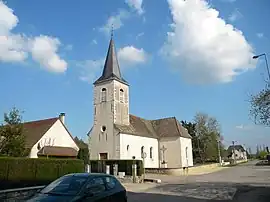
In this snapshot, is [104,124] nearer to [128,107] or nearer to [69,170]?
[128,107]

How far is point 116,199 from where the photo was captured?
27.6 feet

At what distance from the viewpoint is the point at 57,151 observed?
32031 mm

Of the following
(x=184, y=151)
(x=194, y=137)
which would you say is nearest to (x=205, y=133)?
(x=194, y=137)

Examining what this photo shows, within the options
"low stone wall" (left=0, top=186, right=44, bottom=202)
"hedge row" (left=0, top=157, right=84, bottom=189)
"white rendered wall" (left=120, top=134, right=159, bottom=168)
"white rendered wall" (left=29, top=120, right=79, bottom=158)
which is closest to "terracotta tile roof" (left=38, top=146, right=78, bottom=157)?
"white rendered wall" (left=29, top=120, right=79, bottom=158)

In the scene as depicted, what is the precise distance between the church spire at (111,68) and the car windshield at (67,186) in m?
34.6

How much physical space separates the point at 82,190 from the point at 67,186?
0.52 m

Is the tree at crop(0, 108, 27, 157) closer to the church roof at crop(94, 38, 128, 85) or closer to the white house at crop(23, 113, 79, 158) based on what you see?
the white house at crop(23, 113, 79, 158)

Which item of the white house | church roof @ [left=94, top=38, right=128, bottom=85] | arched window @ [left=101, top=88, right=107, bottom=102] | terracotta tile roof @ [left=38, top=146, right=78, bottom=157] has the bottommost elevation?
terracotta tile roof @ [left=38, top=146, right=78, bottom=157]

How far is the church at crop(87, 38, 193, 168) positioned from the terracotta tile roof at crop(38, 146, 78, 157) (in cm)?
554

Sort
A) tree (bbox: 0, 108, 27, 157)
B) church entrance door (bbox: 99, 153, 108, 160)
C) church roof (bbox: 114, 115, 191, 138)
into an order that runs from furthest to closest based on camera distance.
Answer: church roof (bbox: 114, 115, 191, 138), church entrance door (bbox: 99, 153, 108, 160), tree (bbox: 0, 108, 27, 157)

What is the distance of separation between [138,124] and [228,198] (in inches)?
1258

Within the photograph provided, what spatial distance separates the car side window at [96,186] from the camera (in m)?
7.57

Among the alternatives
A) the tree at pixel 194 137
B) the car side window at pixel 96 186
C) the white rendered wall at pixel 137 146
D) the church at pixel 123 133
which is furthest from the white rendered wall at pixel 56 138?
the tree at pixel 194 137

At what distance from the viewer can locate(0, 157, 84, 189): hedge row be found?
1562 cm
